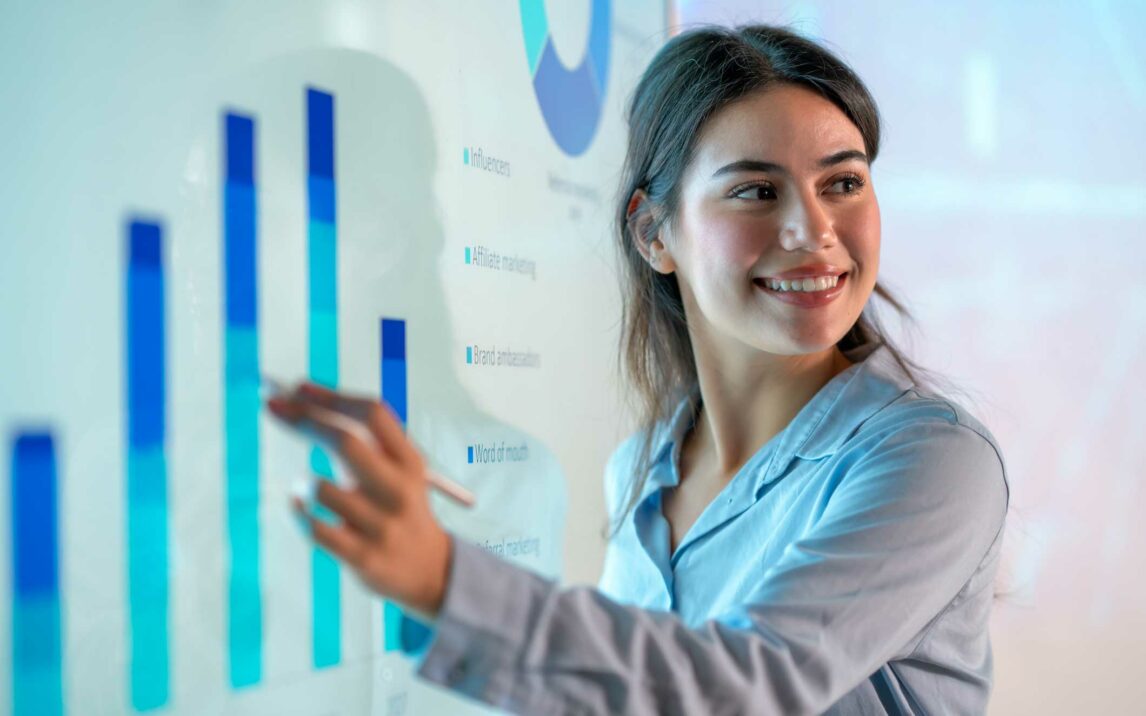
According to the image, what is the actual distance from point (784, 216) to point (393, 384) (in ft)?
1.64

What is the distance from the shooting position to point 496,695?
0.68 metres

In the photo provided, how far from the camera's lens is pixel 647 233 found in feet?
4.74

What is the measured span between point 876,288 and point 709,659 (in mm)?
869

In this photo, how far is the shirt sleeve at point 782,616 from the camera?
0.67 m

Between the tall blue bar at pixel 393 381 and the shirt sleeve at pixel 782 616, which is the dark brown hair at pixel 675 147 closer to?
the shirt sleeve at pixel 782 616

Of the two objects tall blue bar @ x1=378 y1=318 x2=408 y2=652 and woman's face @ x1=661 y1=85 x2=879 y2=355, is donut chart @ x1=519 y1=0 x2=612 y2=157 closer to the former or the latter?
woman's face @ x1=661 y1=85 x2=879 y2=355

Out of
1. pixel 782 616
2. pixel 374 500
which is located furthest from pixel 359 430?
pixel 782 616

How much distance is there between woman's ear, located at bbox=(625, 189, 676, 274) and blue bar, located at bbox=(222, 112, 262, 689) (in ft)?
1.86

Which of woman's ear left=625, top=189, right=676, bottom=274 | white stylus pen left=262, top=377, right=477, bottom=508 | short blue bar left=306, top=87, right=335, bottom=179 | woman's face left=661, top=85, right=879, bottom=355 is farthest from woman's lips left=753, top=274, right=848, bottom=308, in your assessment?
white stylus pen left=262, top=377, right=477, bottom=508

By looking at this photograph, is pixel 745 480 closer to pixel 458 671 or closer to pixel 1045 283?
pixel 458 671

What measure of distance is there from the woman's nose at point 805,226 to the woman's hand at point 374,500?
0.66 m

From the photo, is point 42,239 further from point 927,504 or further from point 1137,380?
point 1137,380

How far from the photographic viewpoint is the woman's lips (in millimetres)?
1188

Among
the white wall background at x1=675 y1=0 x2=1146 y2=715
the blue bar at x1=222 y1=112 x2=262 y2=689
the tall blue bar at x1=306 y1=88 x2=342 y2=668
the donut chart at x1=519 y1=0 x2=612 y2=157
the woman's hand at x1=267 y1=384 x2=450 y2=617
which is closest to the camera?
the woman's hand at x1=267 y1=384 x2=450 y2=617
